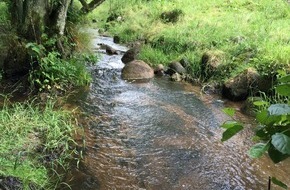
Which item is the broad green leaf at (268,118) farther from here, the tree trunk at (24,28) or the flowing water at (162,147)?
the tree trunk at (24,28)

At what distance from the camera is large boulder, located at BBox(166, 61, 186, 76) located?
9.47 metres

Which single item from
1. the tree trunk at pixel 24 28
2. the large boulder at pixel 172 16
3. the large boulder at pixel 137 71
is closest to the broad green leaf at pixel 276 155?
the tree trunk at pixel 24 28

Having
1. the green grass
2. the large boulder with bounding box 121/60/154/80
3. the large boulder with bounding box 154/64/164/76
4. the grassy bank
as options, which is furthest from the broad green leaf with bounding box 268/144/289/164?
the large boulder with bounding box 154/64/164/76

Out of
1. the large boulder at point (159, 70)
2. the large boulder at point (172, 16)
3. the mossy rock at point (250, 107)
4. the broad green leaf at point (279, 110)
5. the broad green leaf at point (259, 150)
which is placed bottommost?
the large boulder at point (159, 70)

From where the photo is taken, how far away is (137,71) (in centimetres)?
925

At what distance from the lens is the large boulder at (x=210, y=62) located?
29.6ft

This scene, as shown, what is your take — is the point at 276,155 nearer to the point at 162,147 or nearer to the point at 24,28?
the point at 162,147

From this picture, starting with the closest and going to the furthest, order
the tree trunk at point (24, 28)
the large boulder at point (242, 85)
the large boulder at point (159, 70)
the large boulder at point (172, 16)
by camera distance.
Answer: the tree trunk at point (24, 28) → the large boulder at point (242, 85) → the large boulder at point (159, 70) → the large boulder at point (172, 16)

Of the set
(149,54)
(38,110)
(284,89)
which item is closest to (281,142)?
(284,89)

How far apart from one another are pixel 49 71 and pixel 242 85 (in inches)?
165

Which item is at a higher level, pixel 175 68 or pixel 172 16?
pixel 172 16

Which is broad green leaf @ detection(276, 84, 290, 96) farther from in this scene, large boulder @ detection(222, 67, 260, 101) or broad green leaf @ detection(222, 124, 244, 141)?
large boulder @ detection(222, 67, 260, 101)

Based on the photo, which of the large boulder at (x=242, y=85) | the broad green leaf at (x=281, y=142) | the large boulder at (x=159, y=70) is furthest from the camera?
the large boulder at (x=159, y=70)

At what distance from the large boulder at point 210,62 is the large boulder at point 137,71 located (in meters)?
1.39
